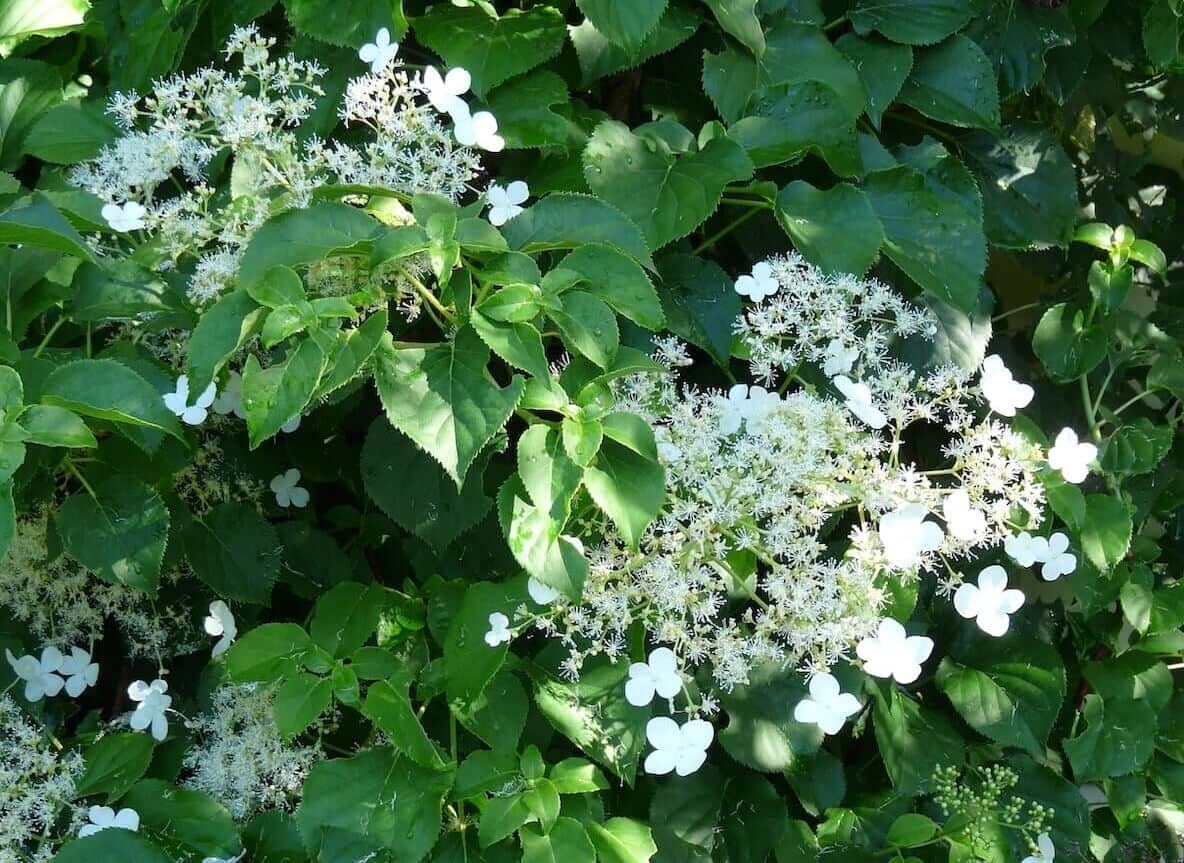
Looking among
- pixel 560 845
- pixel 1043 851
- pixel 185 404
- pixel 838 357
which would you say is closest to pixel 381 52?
pixel 185 404

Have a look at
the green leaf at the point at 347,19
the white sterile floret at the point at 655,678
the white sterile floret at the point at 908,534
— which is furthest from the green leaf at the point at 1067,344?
→ the green leaf at the point at 347,19

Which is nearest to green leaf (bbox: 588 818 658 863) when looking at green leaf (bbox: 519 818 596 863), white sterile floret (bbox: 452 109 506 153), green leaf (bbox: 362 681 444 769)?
green leaf (bbox: 519 818 596 863)

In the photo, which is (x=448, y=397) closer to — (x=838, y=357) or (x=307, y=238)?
(x=307, y=238)

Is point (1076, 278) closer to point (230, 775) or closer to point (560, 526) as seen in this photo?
point (560, 526)

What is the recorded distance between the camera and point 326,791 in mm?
1018

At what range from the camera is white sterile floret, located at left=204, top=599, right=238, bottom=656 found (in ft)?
3.83

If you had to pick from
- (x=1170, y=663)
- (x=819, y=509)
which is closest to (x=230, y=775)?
(x=819, y=509)

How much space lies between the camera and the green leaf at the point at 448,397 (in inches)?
32.6

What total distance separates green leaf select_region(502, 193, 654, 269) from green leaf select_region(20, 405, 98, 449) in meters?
0.35

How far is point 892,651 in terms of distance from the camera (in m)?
0.89

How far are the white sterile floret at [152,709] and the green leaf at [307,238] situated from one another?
524mm

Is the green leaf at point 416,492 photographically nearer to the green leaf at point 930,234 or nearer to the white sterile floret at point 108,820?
the white sterile floret at point 108,820

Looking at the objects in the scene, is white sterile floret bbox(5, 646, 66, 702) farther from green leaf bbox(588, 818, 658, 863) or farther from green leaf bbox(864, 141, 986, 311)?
green leaf bbox(864, 141, 986, 311)

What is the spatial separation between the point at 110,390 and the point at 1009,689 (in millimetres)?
960
